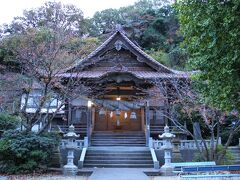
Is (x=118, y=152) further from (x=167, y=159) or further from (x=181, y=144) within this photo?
(x=181, y=144)

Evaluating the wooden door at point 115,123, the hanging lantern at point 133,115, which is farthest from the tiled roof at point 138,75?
the wooden door at point 115,123

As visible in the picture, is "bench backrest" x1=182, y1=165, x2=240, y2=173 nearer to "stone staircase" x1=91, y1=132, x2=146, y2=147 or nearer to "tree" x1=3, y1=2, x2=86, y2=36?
"stone staircase" x1=91, y1=132, x2=146, y2=147

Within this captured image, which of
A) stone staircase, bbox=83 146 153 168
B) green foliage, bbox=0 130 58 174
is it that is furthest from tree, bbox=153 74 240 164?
green foliage, bbox=0 130 58 174

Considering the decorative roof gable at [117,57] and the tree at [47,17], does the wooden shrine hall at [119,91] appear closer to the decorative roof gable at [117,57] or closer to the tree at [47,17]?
the decorative roof gable at [117,57]

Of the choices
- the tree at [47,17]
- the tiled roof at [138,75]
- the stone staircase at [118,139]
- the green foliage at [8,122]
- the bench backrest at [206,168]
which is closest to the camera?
the bench backrest at [206,168]

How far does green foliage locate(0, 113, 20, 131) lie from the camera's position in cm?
1801

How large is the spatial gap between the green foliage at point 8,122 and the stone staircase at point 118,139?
5137mm

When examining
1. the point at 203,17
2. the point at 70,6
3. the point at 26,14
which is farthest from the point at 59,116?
the point at 203,17

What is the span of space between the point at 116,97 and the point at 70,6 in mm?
15039

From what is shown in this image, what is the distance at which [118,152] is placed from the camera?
17.3 metres

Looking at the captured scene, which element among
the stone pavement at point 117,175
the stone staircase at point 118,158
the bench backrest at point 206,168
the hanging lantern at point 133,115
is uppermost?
the hanging lantern at point 133,115

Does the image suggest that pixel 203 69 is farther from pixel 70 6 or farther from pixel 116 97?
pixel 70 6

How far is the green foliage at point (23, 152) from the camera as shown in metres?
13.5

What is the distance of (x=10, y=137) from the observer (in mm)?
14148
